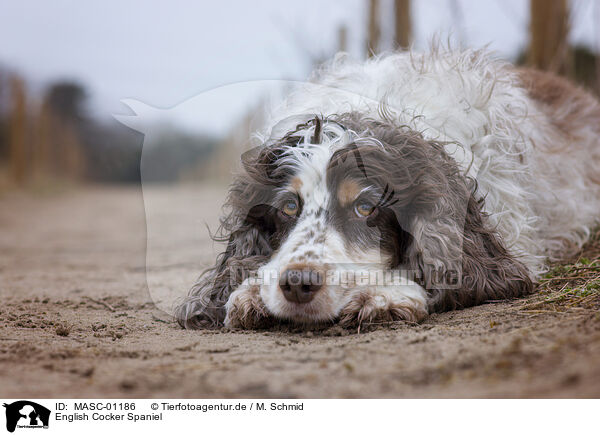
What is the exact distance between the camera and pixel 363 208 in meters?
3.45

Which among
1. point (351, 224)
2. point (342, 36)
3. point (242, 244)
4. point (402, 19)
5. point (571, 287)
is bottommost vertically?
point (571, 287)

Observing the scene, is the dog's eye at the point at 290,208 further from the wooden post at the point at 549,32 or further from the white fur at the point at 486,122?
the wooden post at the point at 549,32

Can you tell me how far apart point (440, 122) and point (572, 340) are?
87.0 inches

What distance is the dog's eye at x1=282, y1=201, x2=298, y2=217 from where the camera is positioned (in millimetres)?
3506

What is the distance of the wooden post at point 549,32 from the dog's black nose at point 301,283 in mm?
7600

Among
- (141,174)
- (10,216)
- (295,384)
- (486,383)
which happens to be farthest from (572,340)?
(10,216)

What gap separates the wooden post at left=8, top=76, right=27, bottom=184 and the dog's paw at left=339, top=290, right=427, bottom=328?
1883 cm

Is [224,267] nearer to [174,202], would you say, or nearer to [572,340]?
[572,340]

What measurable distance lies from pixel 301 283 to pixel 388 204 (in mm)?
832

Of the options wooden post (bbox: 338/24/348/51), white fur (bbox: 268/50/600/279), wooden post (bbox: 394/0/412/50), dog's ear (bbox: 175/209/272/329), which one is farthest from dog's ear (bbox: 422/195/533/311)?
wooden post (bbox: 394/0/412/50)

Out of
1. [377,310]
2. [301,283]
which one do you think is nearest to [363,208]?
[377,310]

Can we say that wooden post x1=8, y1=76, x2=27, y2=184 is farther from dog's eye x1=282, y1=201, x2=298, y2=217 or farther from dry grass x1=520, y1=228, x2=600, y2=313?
dry grass x1=520, y1=228, x2=600, y2=313

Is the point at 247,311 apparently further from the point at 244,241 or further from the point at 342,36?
the point at 342,36
